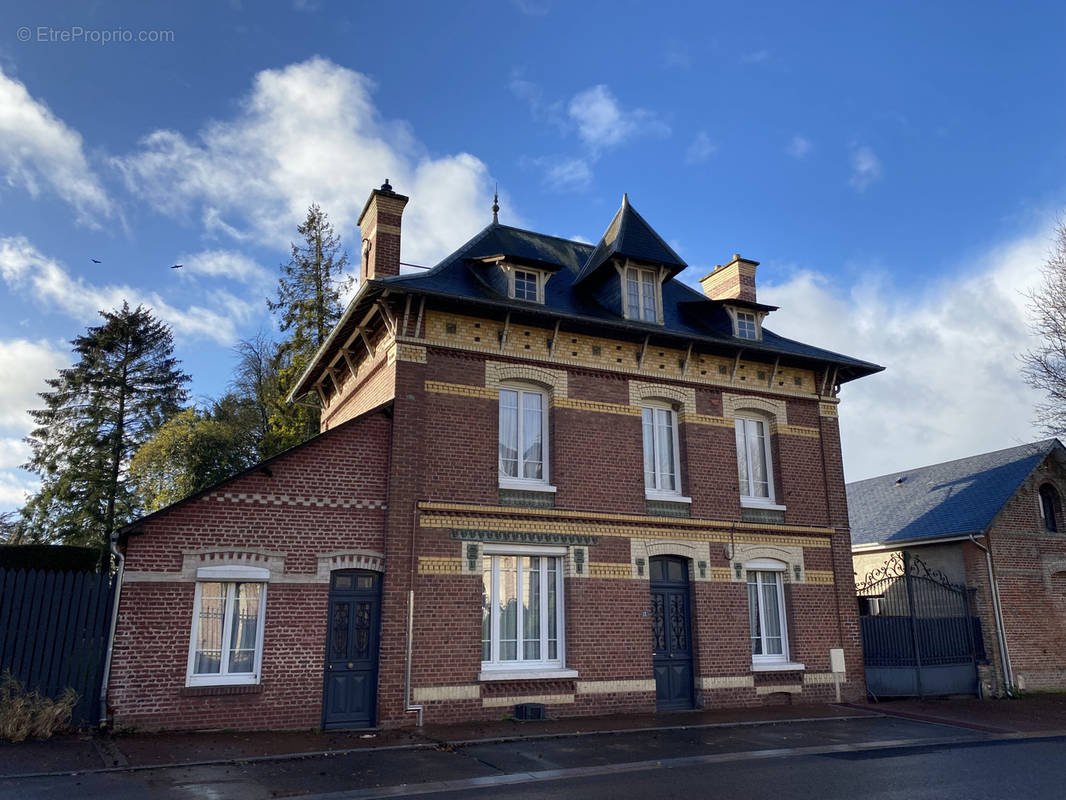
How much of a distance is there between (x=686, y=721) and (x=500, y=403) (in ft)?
20.3

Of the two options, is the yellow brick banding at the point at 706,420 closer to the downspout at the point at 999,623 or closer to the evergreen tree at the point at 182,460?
the downspout at the point at 999,623

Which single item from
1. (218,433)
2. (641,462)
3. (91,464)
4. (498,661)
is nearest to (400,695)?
(498,661)

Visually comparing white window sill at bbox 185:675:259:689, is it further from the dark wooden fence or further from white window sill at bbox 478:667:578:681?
white window sill at bbox 478:667:578:681

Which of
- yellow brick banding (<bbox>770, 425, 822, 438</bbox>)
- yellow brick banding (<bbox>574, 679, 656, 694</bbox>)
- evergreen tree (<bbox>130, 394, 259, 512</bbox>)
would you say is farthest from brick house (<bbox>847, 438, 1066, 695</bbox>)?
evergreen tree (<bbox>130, 394, 259, 512</bbox>)

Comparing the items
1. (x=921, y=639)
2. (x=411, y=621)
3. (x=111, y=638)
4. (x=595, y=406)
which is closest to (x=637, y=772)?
(x=411, y=621)

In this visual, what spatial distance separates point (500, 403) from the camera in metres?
14.0

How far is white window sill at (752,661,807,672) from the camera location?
48.4 ft

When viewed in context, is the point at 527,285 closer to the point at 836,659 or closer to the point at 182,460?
the point at 836,659

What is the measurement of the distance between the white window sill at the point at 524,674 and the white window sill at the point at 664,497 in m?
3.49

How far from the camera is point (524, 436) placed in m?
14.1

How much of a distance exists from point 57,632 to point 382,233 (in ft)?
27.8

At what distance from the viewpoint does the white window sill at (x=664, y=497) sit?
48.0 ft

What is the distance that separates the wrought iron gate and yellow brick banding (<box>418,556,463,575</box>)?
8.96m

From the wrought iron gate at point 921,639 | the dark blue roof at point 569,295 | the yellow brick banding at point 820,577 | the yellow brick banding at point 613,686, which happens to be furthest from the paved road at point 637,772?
the dark blue roof at point 569,295
